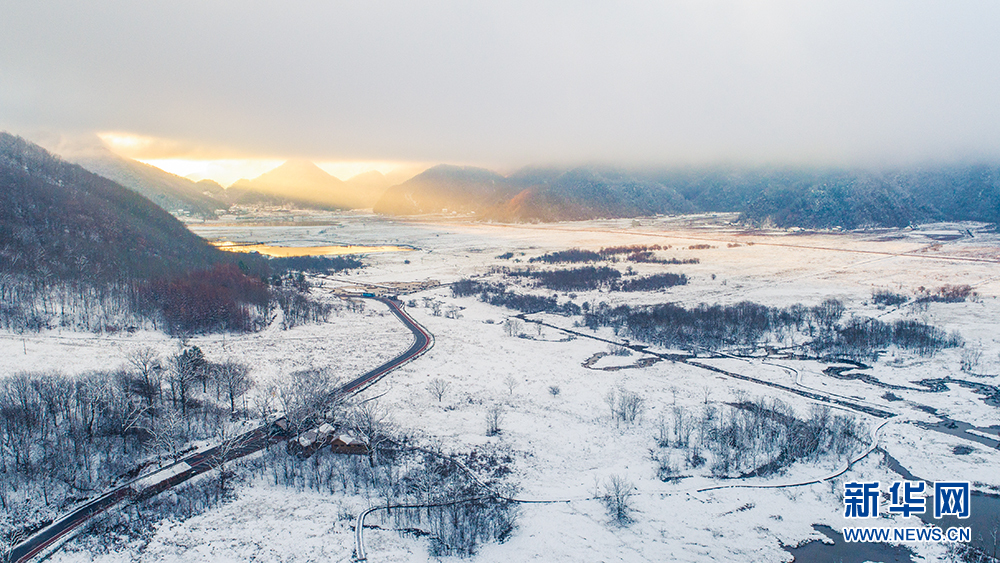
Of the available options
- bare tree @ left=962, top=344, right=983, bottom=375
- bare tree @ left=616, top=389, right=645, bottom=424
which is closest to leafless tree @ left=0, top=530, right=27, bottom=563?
bare tree @ left=616, top=389, right=645, bottom=424

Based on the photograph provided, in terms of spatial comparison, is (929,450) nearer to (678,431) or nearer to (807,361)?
(678,431)

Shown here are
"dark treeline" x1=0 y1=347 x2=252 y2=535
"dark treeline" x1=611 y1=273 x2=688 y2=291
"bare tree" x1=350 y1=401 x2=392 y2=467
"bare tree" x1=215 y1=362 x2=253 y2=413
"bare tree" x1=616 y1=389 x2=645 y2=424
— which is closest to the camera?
"dark treeline" x1=0 y1=347 x2=252 y2=535

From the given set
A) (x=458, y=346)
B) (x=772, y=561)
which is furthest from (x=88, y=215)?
(x=772, y=561)

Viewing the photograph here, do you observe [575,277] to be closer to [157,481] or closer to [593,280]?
[593,280]

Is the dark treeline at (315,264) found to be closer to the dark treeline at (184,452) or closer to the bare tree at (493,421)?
the dark treeline at (184,452)

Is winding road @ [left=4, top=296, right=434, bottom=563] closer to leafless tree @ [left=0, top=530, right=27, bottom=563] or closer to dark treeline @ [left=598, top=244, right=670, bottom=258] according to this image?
leafless tree @ [left=0, top=530, right=27, bottom=563]

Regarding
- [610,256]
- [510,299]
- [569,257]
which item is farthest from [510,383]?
[610,256]
